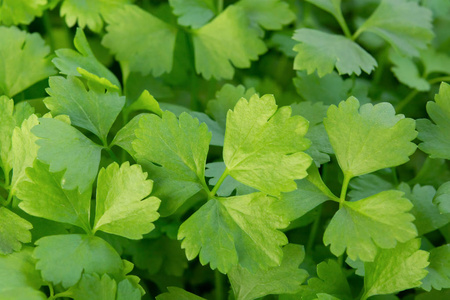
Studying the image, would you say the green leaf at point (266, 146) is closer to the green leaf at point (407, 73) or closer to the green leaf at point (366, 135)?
the green leaf at point (366, 135)

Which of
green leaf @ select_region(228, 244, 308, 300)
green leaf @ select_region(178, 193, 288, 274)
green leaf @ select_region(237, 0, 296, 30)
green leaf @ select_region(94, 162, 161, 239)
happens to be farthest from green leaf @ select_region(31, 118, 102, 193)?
green leaf @ select_region(237, 0, 296, 30)

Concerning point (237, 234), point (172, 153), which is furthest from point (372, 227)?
point (172, 153)

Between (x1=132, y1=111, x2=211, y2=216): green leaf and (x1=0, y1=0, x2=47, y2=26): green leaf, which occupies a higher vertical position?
(x1=0, y1=0, x2=47, y2=26): green leaf

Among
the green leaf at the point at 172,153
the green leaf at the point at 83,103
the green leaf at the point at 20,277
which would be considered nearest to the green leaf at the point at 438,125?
the green leaf at the point at 172,153

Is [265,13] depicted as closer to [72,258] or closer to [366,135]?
[366,135]

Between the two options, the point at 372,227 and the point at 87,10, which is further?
the point at 87,10

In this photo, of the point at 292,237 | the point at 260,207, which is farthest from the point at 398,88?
the point at 260,207

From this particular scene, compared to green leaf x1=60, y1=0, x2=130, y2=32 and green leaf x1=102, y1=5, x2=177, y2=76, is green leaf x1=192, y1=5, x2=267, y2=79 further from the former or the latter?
green leaf x1=60, y1=0, x2=130, y2=32
